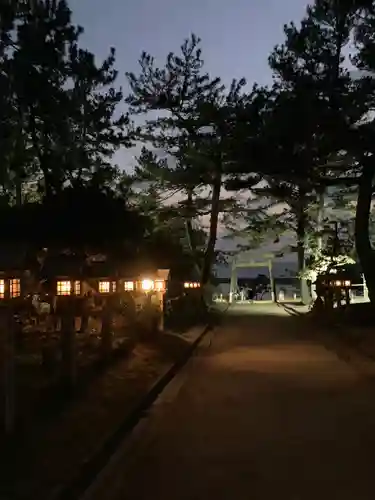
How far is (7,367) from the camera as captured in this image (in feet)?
29.3

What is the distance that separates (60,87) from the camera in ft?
89.9

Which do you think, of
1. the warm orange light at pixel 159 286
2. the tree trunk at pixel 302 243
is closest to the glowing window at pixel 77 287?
the warm orange light at pixel 159 286

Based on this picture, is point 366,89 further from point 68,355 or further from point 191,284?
point 191,284

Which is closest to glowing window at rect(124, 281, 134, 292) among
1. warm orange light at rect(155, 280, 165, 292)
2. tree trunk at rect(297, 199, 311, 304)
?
warm orange light at rect(155, 280, 165, 292)

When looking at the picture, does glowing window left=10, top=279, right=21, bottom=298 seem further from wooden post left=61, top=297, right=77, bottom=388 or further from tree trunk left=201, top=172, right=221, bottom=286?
tree trunk left=201, top=172, right=221, bottom=286

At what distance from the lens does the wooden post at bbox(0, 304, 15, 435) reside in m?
8.95

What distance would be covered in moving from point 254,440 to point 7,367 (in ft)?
10.6

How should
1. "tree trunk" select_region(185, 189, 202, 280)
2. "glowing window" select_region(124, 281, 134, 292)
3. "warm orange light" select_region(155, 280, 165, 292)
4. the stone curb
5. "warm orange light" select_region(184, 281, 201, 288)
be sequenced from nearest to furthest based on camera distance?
the stone curb < "glowing window" select_region(124, 281, 134, 292) < "warm orange light" select_region(155, 280, 165, 292) < "warm orange light" select_region(184, 281, 201, 288) < "tree trunk" select_region(185, 189, 202, 280)

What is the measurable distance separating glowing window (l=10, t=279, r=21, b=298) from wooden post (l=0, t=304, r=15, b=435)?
7.87m

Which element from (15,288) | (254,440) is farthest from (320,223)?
(254,440)

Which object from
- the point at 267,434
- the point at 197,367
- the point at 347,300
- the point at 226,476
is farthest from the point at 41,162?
the point at 226,476

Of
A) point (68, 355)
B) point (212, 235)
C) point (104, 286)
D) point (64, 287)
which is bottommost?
point (68, 355)

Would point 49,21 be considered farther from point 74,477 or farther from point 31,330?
point 74,477

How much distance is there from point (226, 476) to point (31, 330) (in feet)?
52.3
